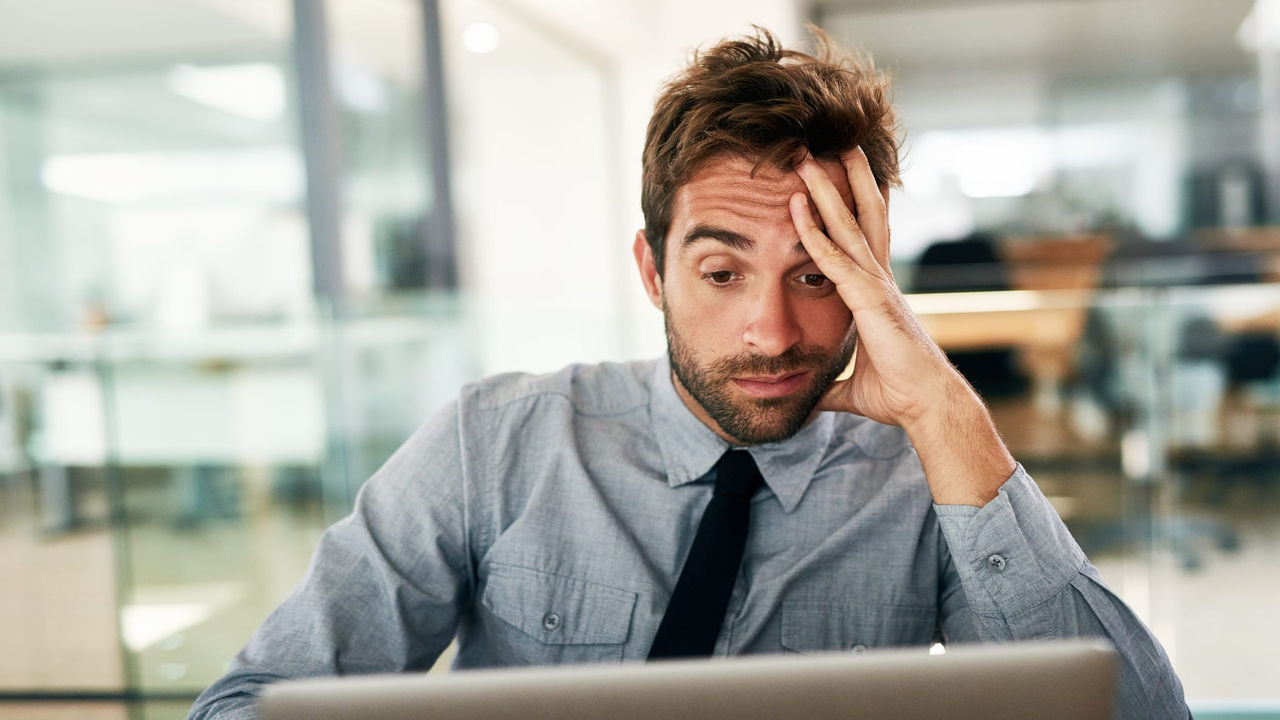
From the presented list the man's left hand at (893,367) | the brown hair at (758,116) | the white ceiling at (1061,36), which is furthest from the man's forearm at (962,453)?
the white ceiling at (1061,36)

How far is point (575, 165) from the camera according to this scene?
555 cm

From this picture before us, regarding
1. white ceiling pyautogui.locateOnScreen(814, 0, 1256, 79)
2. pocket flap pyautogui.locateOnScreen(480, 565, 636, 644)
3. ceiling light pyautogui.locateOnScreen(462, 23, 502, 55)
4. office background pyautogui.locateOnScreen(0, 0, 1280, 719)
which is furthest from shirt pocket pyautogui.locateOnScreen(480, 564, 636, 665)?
white ceiling pyautogui.locateOnScreen(814, 0, 1256, 79)

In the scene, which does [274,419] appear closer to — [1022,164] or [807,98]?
[807,98]

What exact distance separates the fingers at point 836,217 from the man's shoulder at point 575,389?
1.07 feet

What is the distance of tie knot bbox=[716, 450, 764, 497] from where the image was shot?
1195mm

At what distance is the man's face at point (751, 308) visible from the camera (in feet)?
3.72

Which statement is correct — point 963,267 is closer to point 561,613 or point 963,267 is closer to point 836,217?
point 836,217

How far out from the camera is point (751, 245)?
1139 millimetres

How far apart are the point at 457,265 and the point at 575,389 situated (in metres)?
3.22

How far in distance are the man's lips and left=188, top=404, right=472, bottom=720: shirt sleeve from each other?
359 millimetres

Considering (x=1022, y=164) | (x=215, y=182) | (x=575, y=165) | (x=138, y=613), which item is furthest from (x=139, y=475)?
(x=1022, y=164)

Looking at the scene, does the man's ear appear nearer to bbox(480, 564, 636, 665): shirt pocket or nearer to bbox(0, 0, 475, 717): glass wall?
bbox(480, 564, 636, 665): shirt pocket

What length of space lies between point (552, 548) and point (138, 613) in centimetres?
181

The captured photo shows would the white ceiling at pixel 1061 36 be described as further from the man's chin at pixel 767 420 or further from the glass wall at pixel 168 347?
the man's chin at pixel 767 420
